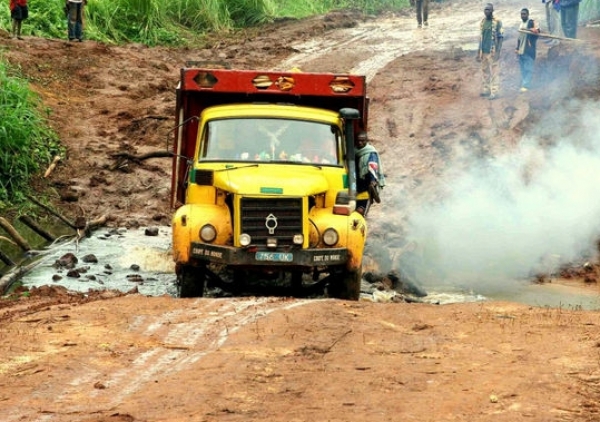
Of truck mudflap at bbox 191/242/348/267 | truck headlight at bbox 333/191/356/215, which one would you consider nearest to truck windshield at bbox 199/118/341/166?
truck headlight at bbox 333/191/356/215

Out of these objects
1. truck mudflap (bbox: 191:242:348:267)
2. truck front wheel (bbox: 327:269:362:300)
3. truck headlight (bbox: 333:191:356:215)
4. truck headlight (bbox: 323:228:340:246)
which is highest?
truck headlight (bbox: 333:191:356:215)

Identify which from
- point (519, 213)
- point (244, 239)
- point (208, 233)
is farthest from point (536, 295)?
point (208, 233)

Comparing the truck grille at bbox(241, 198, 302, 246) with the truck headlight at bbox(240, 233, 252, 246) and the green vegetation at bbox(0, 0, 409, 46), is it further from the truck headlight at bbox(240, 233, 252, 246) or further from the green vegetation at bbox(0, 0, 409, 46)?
the green vegetation at bbox(0, 0, 409, 46)

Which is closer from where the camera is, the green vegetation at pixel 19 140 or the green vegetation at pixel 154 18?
the green vegetation at pixel 19 140

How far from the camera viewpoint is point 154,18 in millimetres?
31016

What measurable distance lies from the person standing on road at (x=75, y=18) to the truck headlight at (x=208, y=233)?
53.7ft

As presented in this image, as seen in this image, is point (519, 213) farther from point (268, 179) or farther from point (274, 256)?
point (274, 256)

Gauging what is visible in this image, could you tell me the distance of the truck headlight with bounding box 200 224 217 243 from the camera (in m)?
12.2

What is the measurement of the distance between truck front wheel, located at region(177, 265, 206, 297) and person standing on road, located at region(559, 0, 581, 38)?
1396 cm

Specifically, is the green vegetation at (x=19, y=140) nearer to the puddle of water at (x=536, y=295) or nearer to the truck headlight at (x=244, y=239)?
the truck headlight at (x=244, y=239)

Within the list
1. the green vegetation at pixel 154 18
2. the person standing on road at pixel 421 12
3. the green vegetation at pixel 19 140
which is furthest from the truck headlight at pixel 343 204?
the person standing on road at pixel 421 12

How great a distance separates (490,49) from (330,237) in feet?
38.7

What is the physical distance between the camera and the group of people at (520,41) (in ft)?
74.1

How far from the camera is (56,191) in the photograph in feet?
63.8
